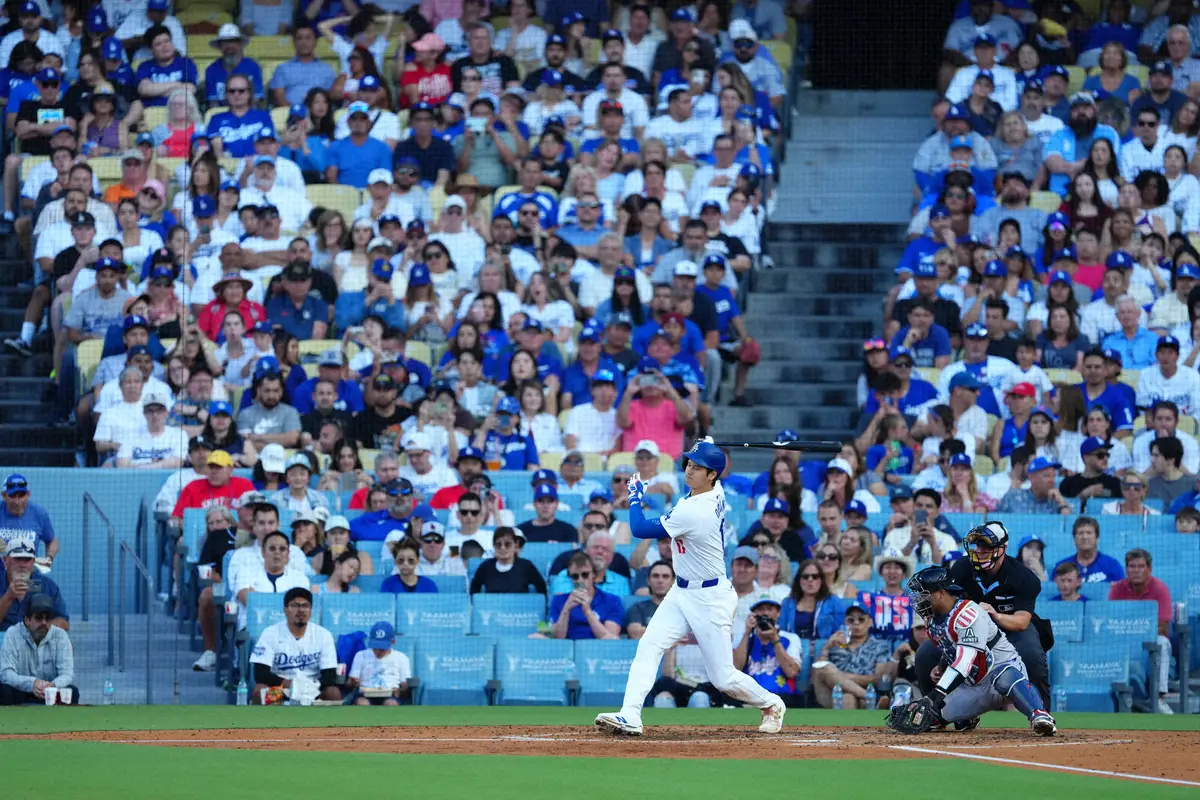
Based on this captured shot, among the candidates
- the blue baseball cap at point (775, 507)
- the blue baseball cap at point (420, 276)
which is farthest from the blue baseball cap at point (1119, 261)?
the blue baseball cap at point (420, 276)

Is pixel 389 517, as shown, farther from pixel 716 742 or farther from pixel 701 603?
pixel 716 742

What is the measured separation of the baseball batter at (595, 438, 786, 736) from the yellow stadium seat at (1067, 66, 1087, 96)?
9972mm

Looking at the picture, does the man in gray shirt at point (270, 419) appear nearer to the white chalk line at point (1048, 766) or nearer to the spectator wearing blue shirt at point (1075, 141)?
the white chalk line at point (1048, 766)

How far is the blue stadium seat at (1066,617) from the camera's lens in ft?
41.5

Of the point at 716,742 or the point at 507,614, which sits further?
the point at 507,614

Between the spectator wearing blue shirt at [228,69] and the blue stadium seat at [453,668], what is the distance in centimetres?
759

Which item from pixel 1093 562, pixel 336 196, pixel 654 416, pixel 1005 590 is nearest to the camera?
pixel 1005 590

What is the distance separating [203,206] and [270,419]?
2728mm

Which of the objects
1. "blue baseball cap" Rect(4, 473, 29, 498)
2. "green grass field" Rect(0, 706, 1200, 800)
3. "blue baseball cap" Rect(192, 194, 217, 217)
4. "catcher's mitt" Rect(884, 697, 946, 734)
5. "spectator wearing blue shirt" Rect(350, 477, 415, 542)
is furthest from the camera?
"blue baseball cap" Rect(192, 194, 217, 217)

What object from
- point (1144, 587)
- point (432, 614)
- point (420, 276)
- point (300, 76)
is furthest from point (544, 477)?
point (300, 76)

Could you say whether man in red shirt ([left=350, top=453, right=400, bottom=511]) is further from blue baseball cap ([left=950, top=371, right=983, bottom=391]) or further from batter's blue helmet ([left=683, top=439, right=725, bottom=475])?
batter's blue helmet ([left=683, top=439, right=725, bottom=475])

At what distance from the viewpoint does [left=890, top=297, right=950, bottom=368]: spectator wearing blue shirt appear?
1574 cm

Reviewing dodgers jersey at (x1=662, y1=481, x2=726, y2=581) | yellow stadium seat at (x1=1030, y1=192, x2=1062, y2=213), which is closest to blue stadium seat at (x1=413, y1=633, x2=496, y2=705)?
dodgers jersey at (x1=662, y1=481, x2=726, y2=581)

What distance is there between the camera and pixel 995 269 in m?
15.9
